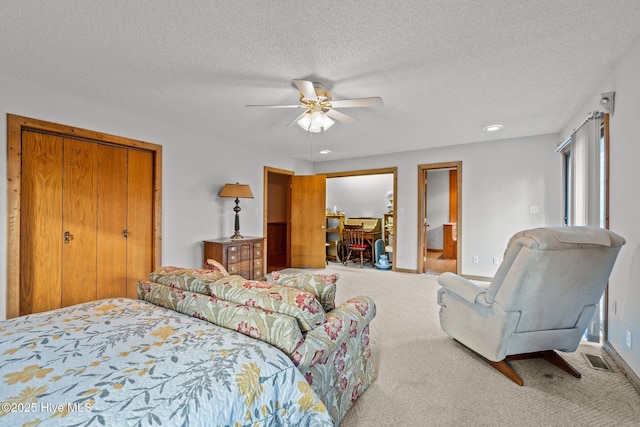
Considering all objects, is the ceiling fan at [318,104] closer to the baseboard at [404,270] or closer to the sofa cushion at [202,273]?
the sofa cushion at [202,273]

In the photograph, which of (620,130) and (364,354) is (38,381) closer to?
(364,354)

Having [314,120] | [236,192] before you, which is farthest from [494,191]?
[236,192]

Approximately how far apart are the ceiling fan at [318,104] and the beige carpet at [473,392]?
213 centimetres

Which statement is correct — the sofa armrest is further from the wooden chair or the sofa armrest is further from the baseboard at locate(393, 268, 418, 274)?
the wooden chair

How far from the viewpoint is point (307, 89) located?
7.93 ft

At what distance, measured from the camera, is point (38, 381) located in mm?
1024

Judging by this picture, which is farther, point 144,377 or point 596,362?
point 596,362

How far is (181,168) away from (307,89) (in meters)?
2.52

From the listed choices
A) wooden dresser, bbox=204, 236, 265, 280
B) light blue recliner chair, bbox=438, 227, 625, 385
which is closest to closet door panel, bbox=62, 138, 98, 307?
wooden dresser, bbox=204, 236, 265, 280

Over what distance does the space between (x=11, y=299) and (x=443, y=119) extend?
15.8 ft

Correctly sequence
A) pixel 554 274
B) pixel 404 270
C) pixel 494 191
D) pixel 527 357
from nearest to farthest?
pixel 554 274 < pixel 527 357 < pixel 494 191 < pixel 404 270

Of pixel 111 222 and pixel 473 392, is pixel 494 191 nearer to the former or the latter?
pixel 473 392

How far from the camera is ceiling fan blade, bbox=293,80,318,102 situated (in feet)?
7.62

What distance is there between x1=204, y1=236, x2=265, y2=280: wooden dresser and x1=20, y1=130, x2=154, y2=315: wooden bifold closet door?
0.79 metres
